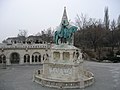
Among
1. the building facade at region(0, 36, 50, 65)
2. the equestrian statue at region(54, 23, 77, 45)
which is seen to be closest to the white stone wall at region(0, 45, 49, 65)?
the building facade at region(0, 36, 50, 65)

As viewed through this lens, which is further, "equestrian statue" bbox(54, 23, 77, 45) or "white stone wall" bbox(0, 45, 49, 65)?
"white stone wall" bbox(0, 45, 49, 65)

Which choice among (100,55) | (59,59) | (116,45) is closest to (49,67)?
(59,59)

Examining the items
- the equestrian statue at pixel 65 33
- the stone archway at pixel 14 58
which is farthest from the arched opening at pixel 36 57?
the equestrian statue at pixel 65 33

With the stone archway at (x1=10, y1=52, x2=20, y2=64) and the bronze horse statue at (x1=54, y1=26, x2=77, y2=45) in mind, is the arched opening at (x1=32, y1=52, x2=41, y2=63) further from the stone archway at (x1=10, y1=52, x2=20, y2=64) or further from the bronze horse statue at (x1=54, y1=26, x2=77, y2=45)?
the bronze horse statue at (x1=54, y1=26, x2=77, y2=45)

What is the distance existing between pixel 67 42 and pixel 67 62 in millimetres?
2797

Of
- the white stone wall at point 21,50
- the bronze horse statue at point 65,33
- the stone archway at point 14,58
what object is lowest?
the stone archway at point 14,58

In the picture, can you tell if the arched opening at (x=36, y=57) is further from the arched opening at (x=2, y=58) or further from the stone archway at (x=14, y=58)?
the arched opening at (x=2, y=58)

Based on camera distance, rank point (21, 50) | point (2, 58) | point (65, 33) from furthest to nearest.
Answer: point (21, 50)
point (2, 58)
point (65, 33)

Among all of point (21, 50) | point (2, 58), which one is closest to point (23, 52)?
point (21, 50)

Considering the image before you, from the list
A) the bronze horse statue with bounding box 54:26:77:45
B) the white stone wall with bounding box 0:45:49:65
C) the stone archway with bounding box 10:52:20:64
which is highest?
the bronze horse statue with bounding box 54:26:77:45

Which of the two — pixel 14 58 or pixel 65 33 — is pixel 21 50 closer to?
pixel 14 58

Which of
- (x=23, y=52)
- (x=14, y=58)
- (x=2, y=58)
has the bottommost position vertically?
(x=14, y=58)

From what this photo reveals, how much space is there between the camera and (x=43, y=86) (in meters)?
21.5

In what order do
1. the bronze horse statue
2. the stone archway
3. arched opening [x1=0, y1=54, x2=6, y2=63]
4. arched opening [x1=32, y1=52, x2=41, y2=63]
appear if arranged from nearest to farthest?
the bronze horse statue < arched opening [x1=0, y1=54, x2=6, y2=63] < arched opening [x1=32, y1=52, x2=41, y2=63] < the stone archway
